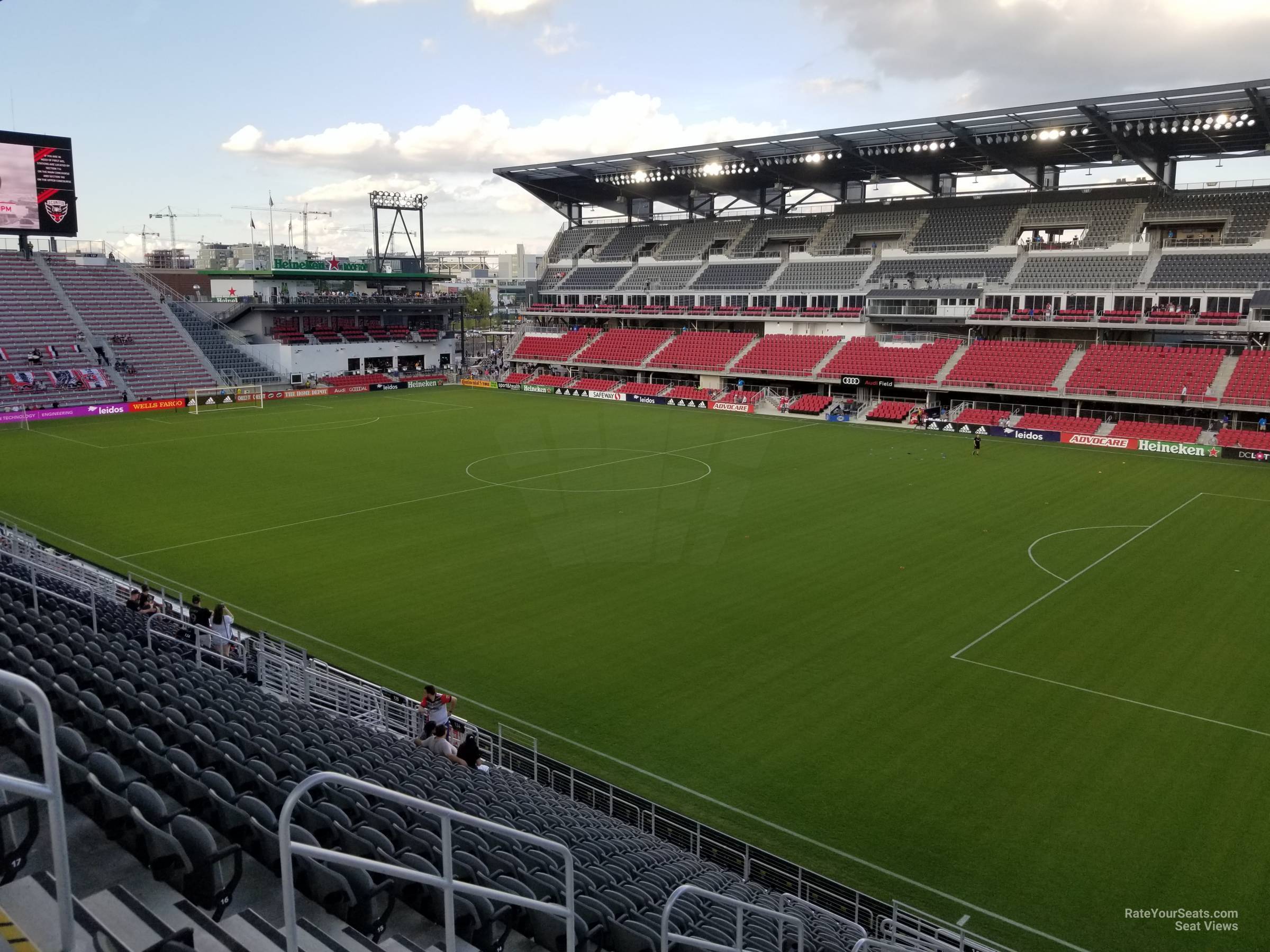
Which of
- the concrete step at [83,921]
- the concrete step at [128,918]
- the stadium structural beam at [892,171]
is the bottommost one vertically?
the concrete step at [128,918]

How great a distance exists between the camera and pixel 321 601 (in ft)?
68.6

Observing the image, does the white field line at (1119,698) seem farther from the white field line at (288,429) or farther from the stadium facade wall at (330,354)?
the stadium facade wall at (330,354)

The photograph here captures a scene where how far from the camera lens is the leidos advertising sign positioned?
41500mm

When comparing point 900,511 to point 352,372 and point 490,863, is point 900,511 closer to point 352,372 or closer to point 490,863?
point 490,863

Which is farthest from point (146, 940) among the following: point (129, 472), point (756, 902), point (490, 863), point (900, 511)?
point (129, 472)

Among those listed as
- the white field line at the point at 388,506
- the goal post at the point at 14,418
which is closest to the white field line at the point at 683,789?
the white field line at the point at 388,506

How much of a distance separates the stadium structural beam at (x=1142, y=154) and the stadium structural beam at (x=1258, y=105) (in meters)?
6.26

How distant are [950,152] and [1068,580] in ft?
136

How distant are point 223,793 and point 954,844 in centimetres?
914

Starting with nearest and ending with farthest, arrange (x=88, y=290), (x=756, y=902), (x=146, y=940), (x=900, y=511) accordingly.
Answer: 1. (x=146, y=940)
2. (x=756, y=902)
3. (x=900, y=511)
4. (x=88, y=290)

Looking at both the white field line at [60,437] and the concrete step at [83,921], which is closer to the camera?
the concrete step at [83,921]

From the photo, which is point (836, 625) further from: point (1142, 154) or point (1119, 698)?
point (1142, 154)

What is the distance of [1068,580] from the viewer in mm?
22828

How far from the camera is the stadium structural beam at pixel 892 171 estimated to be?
57031 mm
